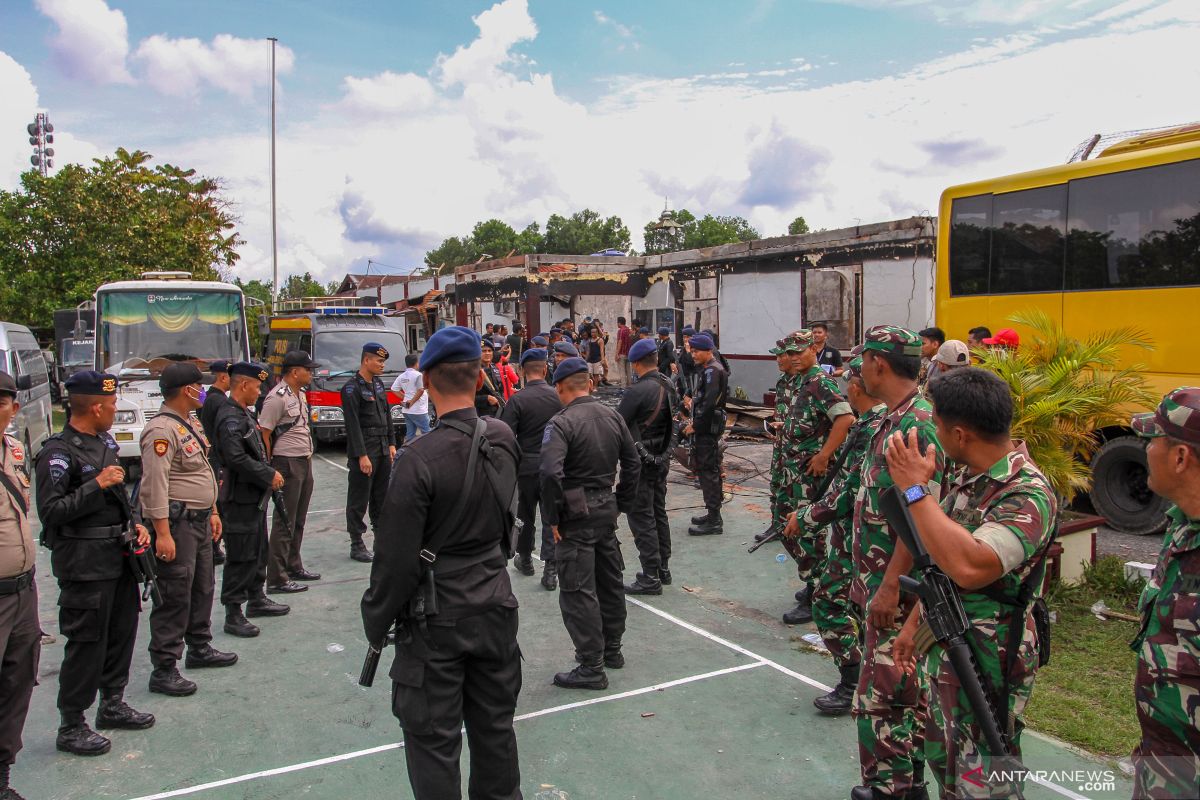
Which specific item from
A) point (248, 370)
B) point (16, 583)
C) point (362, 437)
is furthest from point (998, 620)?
point (362, 437)

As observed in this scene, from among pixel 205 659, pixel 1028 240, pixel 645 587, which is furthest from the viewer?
pixel 1028 240

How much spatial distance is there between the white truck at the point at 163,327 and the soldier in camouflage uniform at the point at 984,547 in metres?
11.2

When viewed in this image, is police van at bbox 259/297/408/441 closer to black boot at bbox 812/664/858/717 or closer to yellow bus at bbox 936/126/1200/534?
yellow bus at bbox 936/126/1200/534

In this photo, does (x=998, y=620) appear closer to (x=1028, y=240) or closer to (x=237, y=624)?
(x=237, y=624)

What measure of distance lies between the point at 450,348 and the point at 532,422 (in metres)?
3.59

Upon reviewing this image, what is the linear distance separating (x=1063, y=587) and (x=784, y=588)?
197cm

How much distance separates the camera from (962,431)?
98.0 inches

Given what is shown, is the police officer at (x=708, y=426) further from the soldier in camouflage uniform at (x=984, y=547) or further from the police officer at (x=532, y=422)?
the soldier in camouflage uniform at (x=984, y=547)

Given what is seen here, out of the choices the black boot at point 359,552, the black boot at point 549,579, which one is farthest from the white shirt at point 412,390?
the black boot at point 549,579

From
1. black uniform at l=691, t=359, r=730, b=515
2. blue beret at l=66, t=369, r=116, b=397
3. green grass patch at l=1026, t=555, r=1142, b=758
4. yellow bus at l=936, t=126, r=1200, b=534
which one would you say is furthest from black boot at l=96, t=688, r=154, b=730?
yellow bus at l=936, t=126, r=1200, b=534

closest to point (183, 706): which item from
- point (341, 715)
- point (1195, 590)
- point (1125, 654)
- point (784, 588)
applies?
point (341, 715)

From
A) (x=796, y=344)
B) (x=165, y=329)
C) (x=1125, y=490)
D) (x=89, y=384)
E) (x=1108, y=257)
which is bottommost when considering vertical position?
(x=1125, y=490)

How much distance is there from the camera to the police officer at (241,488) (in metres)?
5.45

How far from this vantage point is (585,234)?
56844 mm
